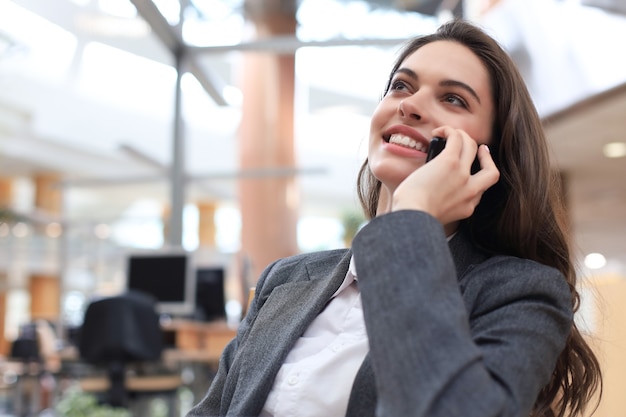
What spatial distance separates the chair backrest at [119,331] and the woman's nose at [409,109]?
3.72 meters

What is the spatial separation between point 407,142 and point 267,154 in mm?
8769

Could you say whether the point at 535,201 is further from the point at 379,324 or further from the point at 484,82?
the point at 379,324

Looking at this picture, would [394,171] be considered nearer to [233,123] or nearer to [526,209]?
[526,209]

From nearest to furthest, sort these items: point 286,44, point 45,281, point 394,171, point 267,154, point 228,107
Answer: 1. point 394,171
2. point 286,44
3. point 228,107
4. point 267,154
5. point 45,281

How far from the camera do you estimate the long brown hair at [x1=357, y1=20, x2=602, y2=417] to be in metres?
1.07

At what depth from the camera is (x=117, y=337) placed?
14.6 feet

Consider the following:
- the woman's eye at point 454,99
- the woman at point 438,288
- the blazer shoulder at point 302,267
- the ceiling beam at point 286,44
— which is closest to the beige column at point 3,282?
the ceiling beam at point 286,44

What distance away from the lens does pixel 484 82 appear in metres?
1.13

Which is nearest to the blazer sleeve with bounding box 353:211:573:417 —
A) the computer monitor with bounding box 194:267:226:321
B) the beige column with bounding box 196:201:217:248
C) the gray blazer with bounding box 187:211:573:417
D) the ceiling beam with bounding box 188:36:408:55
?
the gray blazer with bounding box 187:211:573:417

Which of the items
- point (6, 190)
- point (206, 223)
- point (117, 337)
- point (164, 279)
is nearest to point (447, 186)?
point (117, 337)

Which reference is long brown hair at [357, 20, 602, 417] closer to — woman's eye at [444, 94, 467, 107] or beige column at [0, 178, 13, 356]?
woman's eye at [444, 94, 467, 107]

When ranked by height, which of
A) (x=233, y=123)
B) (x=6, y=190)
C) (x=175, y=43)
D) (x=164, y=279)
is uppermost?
(x=233, y=123)

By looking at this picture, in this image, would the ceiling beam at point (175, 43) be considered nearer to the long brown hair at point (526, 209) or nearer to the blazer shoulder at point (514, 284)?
the long brown hair at point (526, 209)

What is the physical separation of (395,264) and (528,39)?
4556 mm
